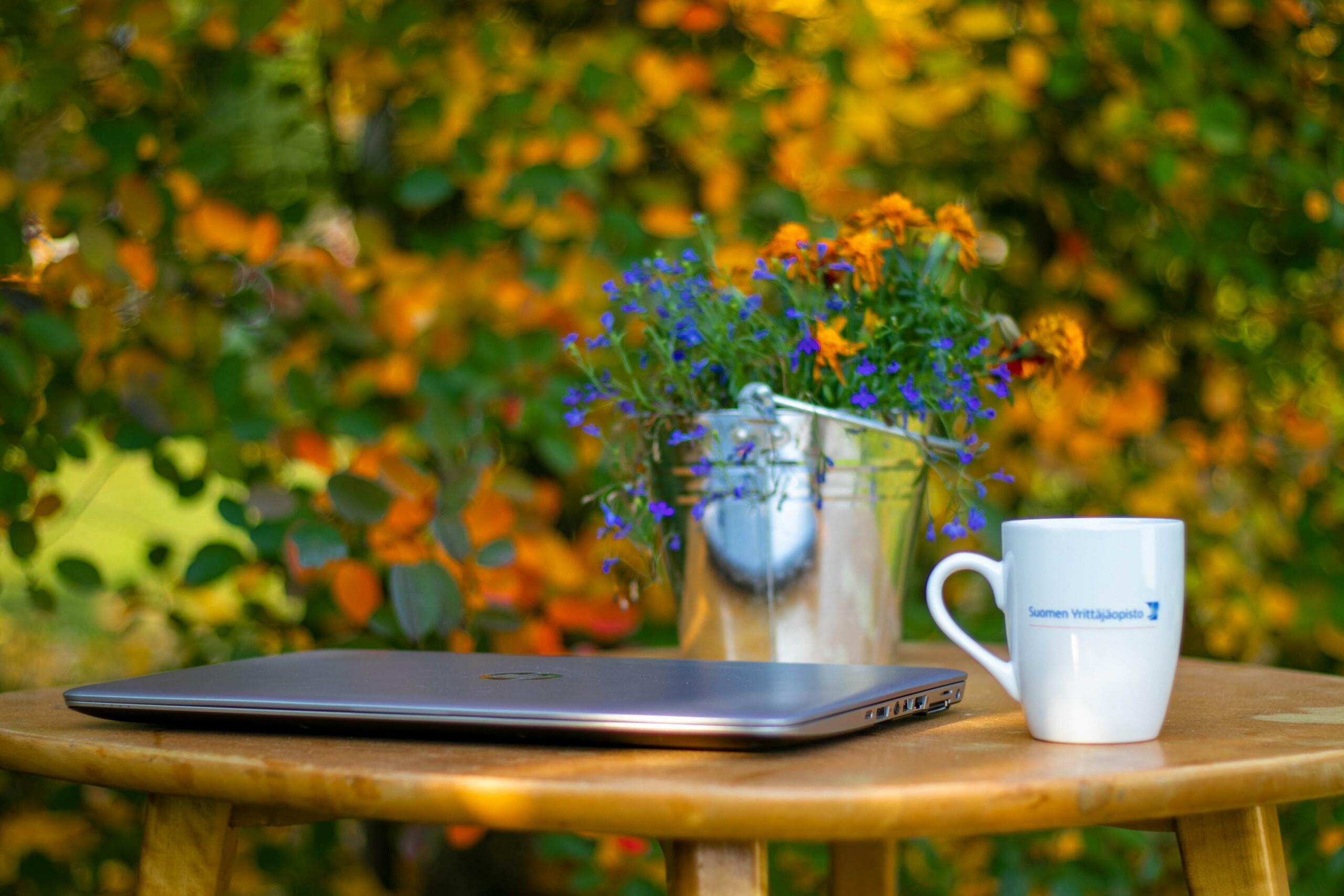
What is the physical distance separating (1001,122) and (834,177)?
0.80ft

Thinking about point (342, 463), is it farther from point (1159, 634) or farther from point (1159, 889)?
point (1159, 889)

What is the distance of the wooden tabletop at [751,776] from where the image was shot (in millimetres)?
570

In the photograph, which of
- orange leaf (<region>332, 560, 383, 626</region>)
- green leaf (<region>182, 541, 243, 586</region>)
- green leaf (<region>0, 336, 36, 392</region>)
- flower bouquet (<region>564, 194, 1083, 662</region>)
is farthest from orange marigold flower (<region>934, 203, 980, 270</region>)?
green leaf (<region>0, 336, 36, 392</region>)

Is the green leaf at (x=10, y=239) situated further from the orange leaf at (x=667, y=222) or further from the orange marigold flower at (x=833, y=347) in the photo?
the orange marigold flower at (x=833, y=347)

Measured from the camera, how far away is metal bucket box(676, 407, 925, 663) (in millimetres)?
980

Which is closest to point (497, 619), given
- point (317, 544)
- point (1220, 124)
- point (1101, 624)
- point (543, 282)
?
point (317, 544)

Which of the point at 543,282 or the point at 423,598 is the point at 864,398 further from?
the point at 543,282

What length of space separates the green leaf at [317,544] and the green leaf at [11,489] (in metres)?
0.38

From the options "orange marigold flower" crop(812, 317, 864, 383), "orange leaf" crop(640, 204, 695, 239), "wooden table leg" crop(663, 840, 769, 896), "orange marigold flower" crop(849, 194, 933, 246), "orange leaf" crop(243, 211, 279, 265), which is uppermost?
"orange leaf" crop(640, 204, 695, 239)

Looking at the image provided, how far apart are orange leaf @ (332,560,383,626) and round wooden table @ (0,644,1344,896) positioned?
58 centimetres

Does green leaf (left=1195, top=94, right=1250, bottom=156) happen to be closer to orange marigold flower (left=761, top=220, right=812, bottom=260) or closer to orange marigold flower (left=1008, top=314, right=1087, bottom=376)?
orange marigold flower (left=1008, top=314, right=1087, bottom=376)

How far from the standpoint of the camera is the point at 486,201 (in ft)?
6.09

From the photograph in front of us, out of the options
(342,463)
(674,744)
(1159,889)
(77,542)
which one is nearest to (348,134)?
(342,463)

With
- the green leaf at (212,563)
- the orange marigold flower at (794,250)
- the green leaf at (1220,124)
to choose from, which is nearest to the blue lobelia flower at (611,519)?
the orange marigold flower at (794,250)
